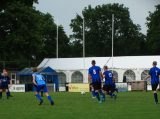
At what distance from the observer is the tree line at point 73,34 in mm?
69188

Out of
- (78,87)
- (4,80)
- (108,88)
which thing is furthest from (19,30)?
(108,88)

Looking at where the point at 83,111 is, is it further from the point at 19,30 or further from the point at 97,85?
the point at 19,30

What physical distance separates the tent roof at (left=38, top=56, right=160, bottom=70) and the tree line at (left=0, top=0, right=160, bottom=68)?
4956mm

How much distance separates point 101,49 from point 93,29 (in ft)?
18.9

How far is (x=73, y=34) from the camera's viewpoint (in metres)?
108

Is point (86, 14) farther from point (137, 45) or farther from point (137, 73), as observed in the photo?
point (137, 73)

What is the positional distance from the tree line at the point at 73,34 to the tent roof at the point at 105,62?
4.96 m

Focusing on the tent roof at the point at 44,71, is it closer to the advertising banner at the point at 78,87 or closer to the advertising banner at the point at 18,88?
the advertising banner at the point at 18,88

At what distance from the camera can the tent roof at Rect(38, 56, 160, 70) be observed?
197 feet

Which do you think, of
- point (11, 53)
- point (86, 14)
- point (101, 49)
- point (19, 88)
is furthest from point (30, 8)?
point (101, 49)

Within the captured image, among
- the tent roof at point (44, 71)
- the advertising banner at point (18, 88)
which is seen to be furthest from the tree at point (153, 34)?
the advertising banner at point (18, 88)

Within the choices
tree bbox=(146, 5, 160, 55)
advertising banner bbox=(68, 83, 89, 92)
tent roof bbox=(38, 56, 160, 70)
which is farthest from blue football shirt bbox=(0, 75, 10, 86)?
tree bbox=(146, 5, 160, 55)

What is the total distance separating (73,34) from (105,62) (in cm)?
4511

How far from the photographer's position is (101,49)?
104250 millimetres
